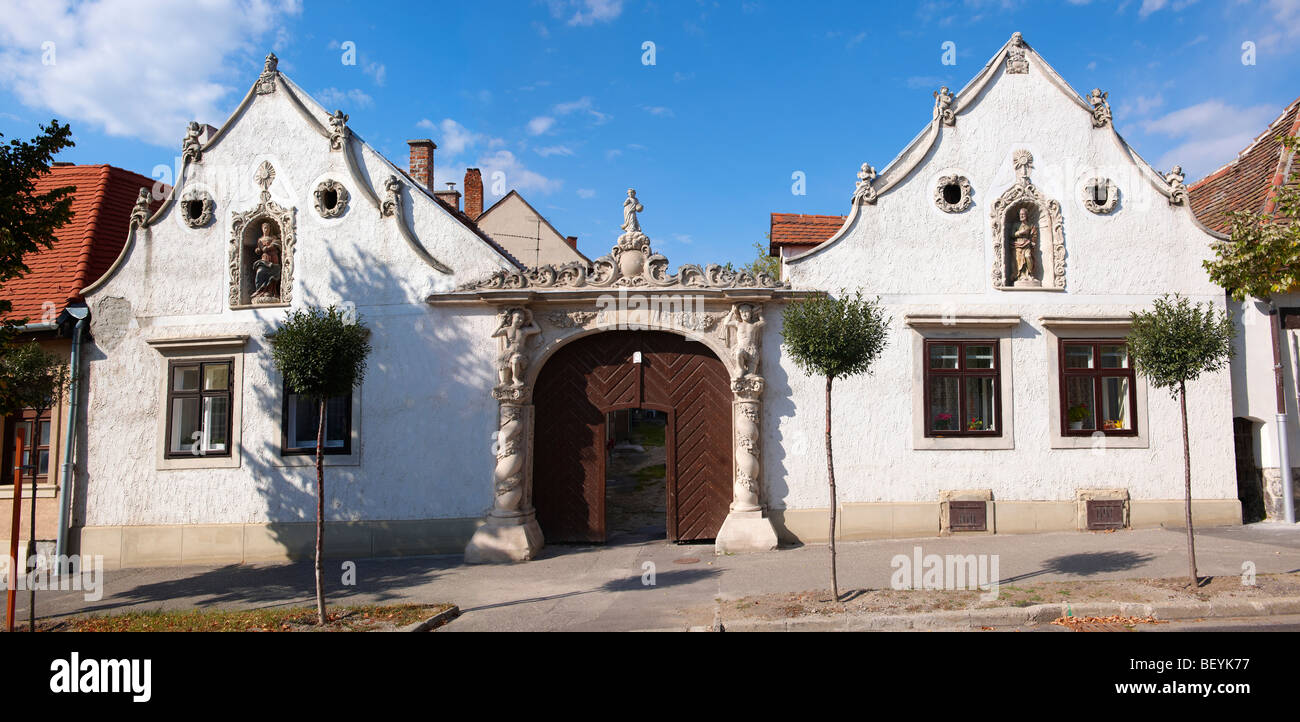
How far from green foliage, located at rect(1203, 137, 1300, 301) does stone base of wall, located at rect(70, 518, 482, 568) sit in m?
12.4

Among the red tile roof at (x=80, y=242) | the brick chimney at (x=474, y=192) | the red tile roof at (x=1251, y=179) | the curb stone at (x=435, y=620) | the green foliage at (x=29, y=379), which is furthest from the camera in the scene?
the brick chimney at (x=474, y=192)

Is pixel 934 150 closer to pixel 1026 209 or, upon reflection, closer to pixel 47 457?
pixel 1026 209

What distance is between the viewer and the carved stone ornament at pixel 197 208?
503 inches

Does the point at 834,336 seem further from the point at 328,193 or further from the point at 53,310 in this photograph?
the point at 53,310

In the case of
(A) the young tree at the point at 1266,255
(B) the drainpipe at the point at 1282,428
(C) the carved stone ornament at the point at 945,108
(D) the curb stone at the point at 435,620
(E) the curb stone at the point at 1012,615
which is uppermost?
(C) the carved stone ornament at the point at 945,108

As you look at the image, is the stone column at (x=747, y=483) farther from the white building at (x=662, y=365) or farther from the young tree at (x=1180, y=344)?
the young tree at (x=1180, y=344)

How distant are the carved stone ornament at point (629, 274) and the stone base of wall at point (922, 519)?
396 centimetres

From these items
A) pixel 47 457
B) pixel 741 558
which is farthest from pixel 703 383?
pixel 47 457

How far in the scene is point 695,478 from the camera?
12.3 m

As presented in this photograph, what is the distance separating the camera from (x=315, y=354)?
27.8 feet

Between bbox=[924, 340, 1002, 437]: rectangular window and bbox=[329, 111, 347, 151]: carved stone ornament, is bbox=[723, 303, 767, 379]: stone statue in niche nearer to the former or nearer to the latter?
bbox=[924, 340, 1002, 437]: rectangular window

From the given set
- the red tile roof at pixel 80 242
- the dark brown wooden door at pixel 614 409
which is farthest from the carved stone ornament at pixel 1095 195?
the red tile roof at pixel 80 242

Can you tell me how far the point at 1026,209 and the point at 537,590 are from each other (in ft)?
34.1

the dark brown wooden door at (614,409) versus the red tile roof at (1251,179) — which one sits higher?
the red tile roof at (1251,179)
